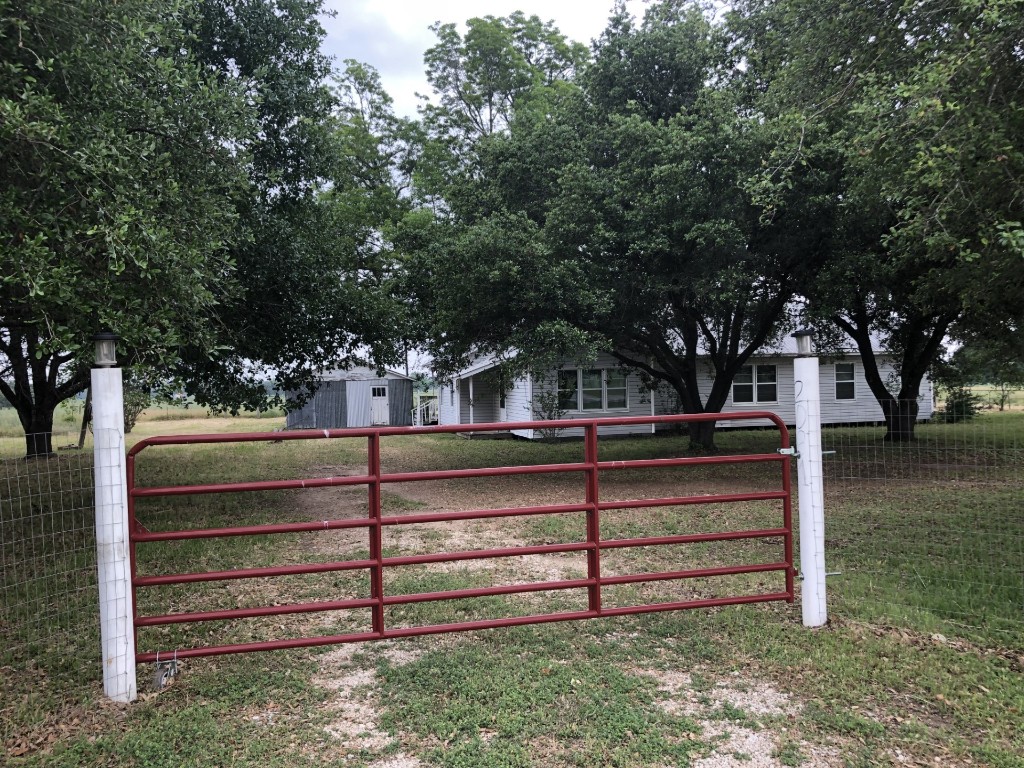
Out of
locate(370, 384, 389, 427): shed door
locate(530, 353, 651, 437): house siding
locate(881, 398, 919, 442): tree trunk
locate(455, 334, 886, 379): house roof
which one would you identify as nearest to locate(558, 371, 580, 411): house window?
locate(530, 353, 651, 437): house siding

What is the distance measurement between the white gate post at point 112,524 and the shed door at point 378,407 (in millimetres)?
26321

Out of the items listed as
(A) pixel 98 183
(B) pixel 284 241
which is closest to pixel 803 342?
(A) pixel 98 183

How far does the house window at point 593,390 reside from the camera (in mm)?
21438

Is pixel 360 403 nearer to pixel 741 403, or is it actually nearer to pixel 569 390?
pixel 569 390

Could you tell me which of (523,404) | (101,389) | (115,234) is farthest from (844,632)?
(523,404)

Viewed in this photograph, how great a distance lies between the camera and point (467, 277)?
470 inches

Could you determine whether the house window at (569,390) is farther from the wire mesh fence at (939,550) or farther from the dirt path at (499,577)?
the wire mesh fence at (939,550)

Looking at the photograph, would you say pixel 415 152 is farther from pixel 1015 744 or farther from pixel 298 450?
pixel 1015 744

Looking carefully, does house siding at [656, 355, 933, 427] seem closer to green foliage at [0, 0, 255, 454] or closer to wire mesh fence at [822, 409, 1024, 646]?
wire mesh fence at [822, 409, 1024, 646]

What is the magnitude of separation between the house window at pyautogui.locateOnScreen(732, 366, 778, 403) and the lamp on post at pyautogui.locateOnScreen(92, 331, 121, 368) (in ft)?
73.0

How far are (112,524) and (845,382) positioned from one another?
2539 centimetres

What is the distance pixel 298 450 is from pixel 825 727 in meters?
19.7

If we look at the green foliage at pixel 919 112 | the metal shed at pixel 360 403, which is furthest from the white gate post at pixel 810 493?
the metal shed at pixel 360 403

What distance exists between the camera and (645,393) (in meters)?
22.8
